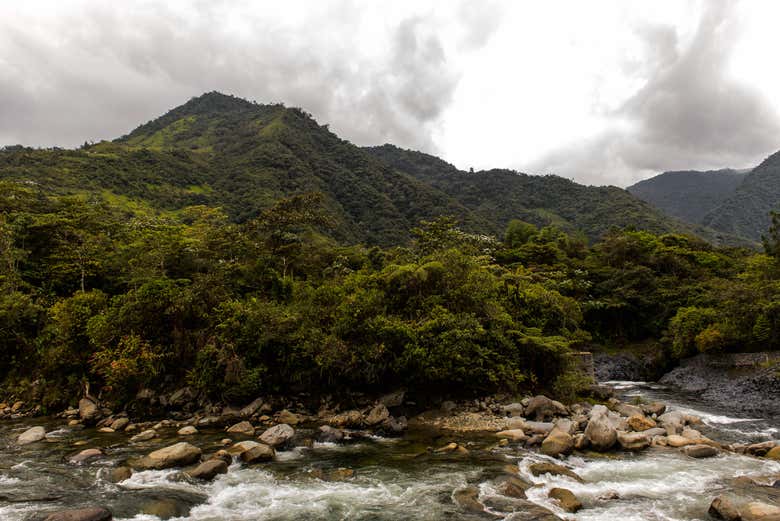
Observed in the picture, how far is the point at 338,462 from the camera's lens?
16281mm

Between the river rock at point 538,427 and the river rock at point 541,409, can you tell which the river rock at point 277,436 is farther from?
the river rock at point 541,409

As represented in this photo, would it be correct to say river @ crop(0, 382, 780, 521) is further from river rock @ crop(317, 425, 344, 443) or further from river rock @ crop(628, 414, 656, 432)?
river rock @ crop(628, 414, 656, 432)

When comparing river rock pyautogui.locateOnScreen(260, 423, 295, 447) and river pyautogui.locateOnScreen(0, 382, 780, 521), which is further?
river rock pyautogui.locateOnScreen(260, 423, 295, 447)

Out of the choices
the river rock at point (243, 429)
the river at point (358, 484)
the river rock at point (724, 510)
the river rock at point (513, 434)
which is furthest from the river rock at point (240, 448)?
the river rock at point (724, 510)

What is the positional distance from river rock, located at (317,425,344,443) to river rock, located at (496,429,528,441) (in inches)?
275

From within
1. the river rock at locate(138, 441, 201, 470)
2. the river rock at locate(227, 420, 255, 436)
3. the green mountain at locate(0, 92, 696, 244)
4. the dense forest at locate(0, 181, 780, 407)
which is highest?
the green mountain at locate(0, 92, 696, 244)

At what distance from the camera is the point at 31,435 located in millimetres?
18719

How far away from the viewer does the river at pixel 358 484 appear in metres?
11.8

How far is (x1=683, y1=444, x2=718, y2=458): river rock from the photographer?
53.4 ft

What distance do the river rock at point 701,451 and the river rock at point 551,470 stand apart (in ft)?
18.6

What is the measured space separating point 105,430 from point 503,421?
1878cm

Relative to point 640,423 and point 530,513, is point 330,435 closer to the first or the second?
point 530,513

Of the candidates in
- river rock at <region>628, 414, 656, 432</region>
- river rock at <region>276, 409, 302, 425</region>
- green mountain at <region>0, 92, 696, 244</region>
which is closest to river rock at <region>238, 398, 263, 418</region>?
river rock at <region>276, 409, 302, 425</region>

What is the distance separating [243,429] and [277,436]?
107 inches
